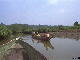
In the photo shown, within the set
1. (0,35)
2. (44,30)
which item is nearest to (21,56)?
(0,35)

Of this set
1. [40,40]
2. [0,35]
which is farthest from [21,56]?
[40,40]

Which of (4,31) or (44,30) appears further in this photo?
(44,30)

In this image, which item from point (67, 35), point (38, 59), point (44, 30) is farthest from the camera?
point (44, 30)

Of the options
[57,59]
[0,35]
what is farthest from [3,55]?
[0,35]

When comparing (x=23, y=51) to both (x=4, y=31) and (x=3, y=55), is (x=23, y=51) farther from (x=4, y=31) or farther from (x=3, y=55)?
(x=4, y=31)

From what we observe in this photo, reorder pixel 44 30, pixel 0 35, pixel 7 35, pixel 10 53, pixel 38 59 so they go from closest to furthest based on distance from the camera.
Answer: pixel 38 59 < pixel 10 53 < pixel 0 35 < pixel 7 35 < pixel 44 30

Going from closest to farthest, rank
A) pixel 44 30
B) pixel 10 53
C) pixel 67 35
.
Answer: pixel 10 53, pixel 67 35, pixel 44 30

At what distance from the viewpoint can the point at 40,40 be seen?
33.2 metres

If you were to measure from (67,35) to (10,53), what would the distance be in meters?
25.0

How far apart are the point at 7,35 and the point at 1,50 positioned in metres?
14.7

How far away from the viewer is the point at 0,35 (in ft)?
93.0

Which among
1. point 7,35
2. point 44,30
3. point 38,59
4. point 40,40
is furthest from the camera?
point 44,30

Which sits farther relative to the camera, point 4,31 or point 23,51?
point 4,31

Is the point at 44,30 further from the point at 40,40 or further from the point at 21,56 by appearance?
the point at 21,56
